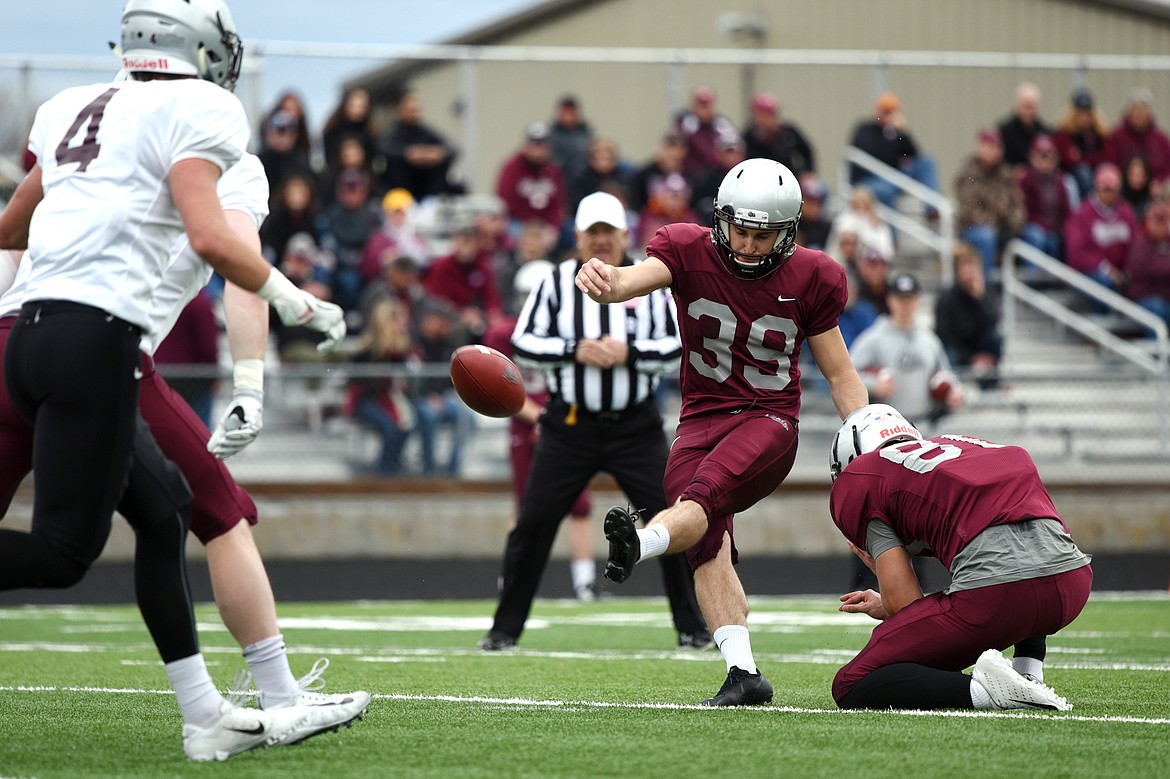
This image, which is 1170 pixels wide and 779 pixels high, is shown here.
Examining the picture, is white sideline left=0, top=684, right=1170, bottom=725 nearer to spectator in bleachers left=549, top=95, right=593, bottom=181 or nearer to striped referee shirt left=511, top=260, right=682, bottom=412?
striped referee shirt left=511, top=260, right=682, bottom=412

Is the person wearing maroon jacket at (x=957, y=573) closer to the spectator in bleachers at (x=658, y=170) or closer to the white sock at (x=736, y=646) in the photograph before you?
the white sock at (x=736, y=646)

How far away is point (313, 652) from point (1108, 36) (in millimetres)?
14265

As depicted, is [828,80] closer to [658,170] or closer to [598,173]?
[658,170]

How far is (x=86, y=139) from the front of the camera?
146 inches

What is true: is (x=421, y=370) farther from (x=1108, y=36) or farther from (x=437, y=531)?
(x=1108, y=36)

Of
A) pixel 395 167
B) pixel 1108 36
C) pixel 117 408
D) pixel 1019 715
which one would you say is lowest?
pixel 1019 715

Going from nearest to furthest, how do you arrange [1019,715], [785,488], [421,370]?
[1019,715] < [421,370] < [785,488]

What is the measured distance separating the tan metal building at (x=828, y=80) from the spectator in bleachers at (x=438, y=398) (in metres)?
2.84

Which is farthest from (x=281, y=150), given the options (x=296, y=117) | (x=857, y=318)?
(x=857, y=318)

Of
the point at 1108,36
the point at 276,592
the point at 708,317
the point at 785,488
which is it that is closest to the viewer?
the point at 708,317

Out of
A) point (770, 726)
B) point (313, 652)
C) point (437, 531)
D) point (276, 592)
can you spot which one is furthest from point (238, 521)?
point (437, 531)

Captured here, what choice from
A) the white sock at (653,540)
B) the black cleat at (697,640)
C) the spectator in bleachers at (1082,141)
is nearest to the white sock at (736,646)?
the white sock at (653,540)

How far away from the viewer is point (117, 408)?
11.6 feet

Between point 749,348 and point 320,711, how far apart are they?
1.86 m
